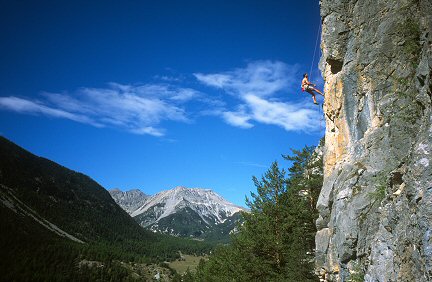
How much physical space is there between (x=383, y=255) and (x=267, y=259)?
1818 cm

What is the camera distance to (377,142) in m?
16.7

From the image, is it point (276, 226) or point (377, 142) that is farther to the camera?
point (276, 226)

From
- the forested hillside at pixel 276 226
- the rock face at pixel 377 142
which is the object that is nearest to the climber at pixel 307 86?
the rock face at pixel 377 142

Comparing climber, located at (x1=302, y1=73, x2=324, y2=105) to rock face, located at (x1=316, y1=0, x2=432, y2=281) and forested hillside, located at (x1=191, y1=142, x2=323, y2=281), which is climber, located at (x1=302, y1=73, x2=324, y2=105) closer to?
rock face, located at (x1=316, y1=0, x2=432, y2=281)

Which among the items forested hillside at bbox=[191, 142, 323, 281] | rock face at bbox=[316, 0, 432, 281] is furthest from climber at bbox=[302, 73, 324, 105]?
forested hillside at bbox=[191, 142, 323, 281]

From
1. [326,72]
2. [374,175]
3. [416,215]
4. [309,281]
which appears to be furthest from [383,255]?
[326,72]

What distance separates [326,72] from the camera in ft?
84.5

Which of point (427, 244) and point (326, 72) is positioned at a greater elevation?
point (326, 72)

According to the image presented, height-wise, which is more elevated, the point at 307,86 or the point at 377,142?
the point at 307,86

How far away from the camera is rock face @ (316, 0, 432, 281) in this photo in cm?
1068

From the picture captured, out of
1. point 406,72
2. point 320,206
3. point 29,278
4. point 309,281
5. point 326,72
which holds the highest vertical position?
point 326,72

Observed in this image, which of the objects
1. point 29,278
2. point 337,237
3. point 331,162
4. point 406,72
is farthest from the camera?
point 29,278

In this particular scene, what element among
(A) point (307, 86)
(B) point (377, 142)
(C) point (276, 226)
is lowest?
(C) point (276, 226)

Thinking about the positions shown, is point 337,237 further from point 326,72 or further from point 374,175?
point 326,72
